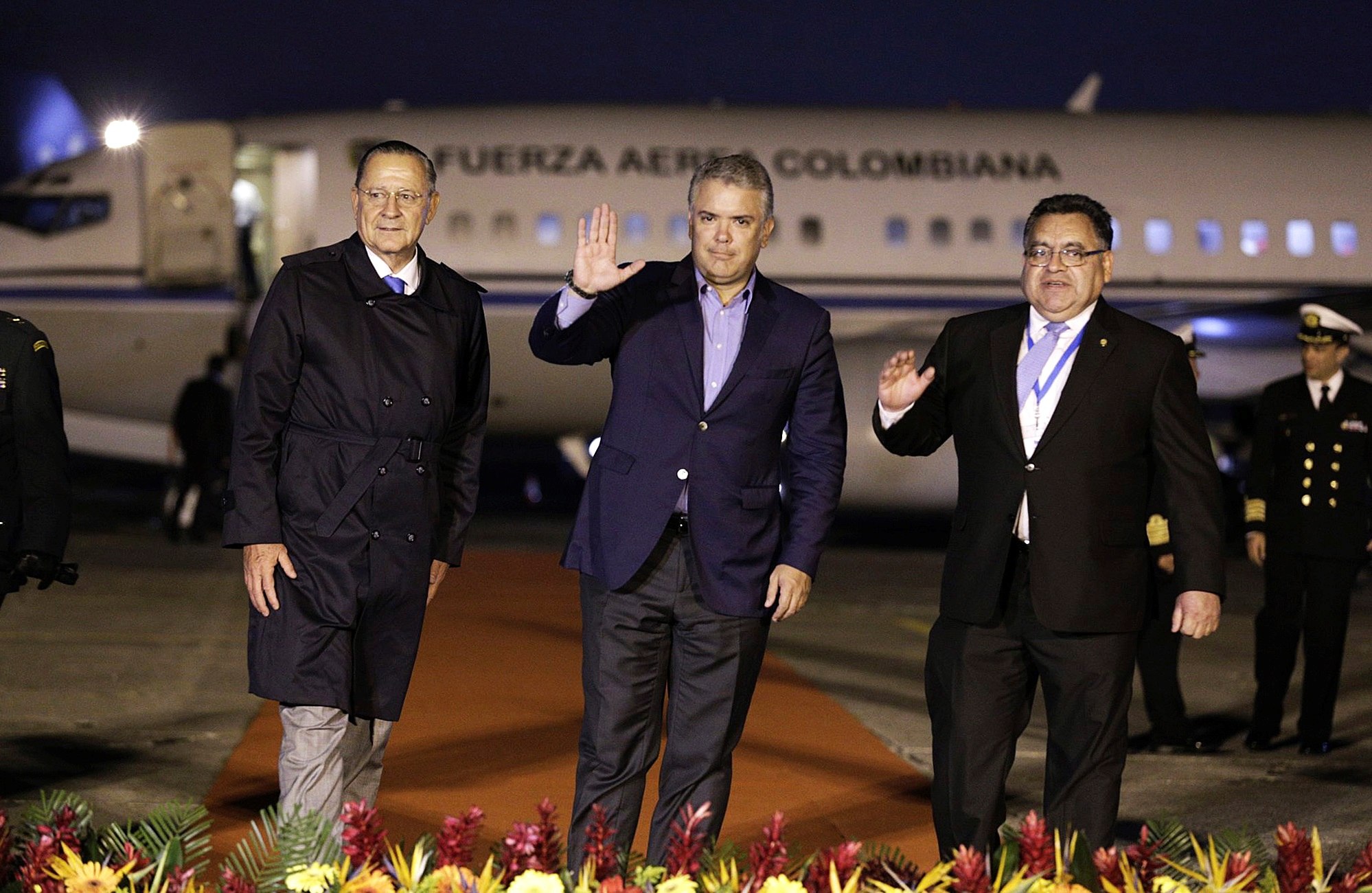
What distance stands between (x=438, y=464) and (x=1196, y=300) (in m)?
12.1

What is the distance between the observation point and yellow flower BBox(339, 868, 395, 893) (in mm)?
2551

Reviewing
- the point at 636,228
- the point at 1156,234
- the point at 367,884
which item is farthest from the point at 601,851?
the point at 1156,234

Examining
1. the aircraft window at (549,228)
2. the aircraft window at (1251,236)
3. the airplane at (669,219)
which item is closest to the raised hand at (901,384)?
the airplane at (669,219)

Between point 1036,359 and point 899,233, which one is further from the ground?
point 899,233

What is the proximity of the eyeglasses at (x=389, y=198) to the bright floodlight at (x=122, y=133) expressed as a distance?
11.7 metres

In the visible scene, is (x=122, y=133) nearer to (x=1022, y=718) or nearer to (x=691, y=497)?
(x=691, y=497)

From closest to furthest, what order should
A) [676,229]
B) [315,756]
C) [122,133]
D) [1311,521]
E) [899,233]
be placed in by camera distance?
[315,756] < [1311,521] < [676,229] < [899,233] < [122,133]

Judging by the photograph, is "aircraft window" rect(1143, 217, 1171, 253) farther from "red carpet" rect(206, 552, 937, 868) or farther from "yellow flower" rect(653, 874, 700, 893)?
"yellow flower" rect(653, 874, 700, 893)

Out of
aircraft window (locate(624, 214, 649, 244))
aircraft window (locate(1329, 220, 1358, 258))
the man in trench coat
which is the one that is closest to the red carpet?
the man in trench coat

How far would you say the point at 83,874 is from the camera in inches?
107

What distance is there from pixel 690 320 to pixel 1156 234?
11.7 metres

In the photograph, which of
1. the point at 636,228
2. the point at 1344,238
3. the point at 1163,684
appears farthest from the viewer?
the point at 1344,238

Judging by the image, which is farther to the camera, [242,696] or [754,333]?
[242,696]

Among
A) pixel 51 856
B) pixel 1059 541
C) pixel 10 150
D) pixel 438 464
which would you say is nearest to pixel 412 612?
pixel 438 464
